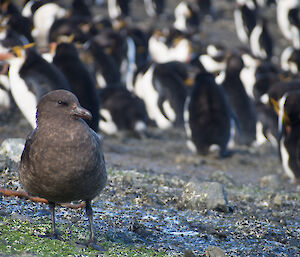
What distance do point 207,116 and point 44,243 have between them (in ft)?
17.9

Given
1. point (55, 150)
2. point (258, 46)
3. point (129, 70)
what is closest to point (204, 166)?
point (55, 150)

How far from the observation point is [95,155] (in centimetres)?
328

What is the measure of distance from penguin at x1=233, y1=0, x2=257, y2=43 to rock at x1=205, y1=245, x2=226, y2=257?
18.5m

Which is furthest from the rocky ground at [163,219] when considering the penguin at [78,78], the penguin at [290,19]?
the penguin at [290,19]

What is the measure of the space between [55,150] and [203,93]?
18.0ft

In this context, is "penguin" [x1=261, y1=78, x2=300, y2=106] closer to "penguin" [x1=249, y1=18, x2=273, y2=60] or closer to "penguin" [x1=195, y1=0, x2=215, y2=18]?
"penguin" [x1=249, y1=18, x2=273, y2=60]

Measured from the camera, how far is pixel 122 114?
389 inches

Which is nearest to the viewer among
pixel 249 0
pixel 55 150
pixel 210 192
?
pixel 55 150

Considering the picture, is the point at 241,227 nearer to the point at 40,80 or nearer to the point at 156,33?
the point at 40,80

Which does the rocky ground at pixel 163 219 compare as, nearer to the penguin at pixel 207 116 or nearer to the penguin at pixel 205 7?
the penguin at pixel 207 116

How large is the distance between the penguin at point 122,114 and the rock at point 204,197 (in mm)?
5116

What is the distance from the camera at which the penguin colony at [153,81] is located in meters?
7.92

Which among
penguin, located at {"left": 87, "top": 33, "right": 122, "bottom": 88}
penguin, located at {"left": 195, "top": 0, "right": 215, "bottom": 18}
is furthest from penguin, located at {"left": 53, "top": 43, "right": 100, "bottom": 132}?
penguin, located at {"left": 195, "top": 0, "right": 215, "bottom": 18}

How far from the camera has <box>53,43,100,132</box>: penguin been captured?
26.5 ft
